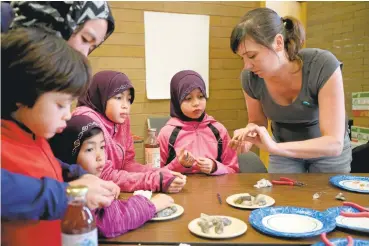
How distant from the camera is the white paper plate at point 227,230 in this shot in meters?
1.01

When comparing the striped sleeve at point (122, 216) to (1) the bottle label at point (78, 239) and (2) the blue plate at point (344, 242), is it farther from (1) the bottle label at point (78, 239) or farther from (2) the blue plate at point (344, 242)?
(2) the blue plate at point (344, 242)

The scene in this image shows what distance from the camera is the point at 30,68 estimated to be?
2.76ft

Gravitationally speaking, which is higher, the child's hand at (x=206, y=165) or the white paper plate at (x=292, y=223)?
the child's hand at (x=206, y=165)

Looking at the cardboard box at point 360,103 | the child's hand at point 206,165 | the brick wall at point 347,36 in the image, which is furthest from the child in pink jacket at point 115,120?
the brick wall at point 347,36

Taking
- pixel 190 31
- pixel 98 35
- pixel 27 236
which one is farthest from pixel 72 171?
pixel 190 31

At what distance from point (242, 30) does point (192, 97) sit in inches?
24.8

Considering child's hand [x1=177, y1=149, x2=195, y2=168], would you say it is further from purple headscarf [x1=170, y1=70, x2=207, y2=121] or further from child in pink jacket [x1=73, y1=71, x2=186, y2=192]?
purple headscarf [x1=170, y1=70, x2=207, y2=121]

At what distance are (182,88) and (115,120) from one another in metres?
0.59

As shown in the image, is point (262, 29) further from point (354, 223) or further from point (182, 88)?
point (354, 223)

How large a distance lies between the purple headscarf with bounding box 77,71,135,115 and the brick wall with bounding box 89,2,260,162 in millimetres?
1977

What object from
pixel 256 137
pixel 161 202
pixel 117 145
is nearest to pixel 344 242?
pixel 161 202

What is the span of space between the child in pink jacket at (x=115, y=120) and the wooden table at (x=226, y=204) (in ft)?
0.41

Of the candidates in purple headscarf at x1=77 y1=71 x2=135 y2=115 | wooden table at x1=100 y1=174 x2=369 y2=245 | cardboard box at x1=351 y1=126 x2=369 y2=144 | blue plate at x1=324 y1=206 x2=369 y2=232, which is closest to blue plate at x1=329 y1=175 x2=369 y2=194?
wooden table at x1=100 y1=174 x2=369 y2=245

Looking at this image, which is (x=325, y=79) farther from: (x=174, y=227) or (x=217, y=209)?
(x=174, y=227)
